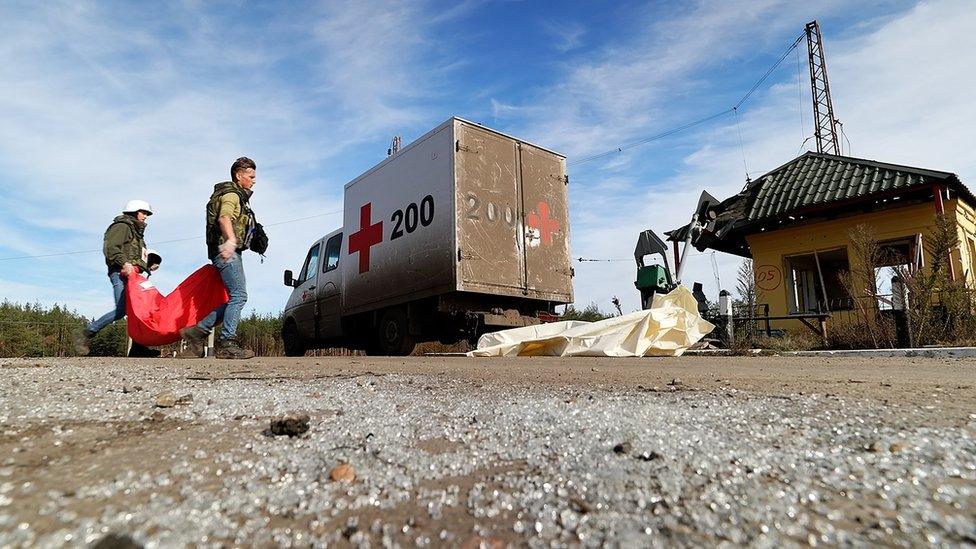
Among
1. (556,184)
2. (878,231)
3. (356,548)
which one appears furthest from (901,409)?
(878,231)

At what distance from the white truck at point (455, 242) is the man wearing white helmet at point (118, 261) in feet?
11.4

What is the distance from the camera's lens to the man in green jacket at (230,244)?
16.9 feet

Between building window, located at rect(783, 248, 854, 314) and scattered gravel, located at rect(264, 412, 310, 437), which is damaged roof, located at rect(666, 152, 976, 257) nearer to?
building window, located at rect(783, 248, 854, 314)

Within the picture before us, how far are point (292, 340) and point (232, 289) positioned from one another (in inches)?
241

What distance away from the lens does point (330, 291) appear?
32.9 feet

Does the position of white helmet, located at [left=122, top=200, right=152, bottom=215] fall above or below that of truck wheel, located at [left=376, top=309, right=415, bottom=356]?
above

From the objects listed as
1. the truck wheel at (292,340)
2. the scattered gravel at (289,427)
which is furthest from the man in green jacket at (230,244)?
the truck wheel at (292,340)

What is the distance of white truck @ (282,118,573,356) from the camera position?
752 centimetres

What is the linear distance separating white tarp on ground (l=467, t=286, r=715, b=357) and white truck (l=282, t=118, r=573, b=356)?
0.93 m

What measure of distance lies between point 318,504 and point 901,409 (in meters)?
1.86

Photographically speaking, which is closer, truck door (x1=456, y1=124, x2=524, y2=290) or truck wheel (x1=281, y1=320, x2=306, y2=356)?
truck door (x1=456, y1=124, x2=524, y2=290)

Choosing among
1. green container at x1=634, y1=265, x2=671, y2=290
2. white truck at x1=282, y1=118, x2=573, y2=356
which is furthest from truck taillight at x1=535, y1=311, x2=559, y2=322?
green container at x1=634, y1=265, x2=671, y2=290

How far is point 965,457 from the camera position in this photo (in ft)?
3.84

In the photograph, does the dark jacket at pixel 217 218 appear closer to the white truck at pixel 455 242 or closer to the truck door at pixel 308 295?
the white truck at pixel 455 242
